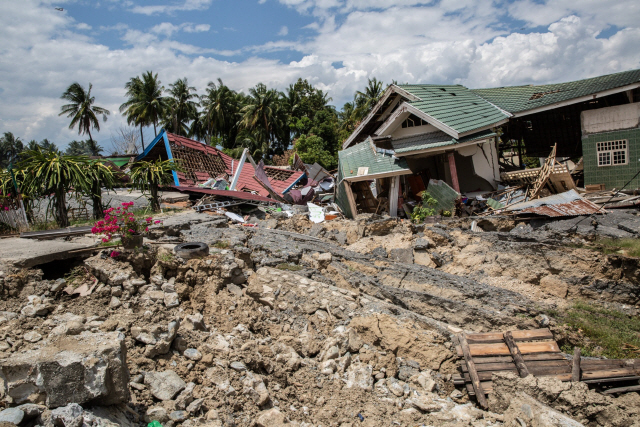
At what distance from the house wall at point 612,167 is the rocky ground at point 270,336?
8.39 meters

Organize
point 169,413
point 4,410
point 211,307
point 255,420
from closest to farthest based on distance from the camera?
point 4,410
point 169,413
point 255,420
point 211,307

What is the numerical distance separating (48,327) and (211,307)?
78.8 inches

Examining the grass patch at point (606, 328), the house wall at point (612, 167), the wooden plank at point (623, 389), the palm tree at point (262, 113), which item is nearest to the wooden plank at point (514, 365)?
the wooden plank at point (623, 389)

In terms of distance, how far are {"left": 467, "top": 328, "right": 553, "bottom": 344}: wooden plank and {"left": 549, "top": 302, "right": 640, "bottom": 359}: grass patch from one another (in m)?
0.84

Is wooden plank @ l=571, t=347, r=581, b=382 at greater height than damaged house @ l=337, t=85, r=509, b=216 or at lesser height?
lesser

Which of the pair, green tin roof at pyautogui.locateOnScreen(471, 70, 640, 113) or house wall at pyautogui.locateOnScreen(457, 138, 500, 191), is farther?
house wall at pyautogui.locateOnScreen(457, 138, 500, 191)

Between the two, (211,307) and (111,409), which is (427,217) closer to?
(211,307)

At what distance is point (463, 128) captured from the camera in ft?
50.5

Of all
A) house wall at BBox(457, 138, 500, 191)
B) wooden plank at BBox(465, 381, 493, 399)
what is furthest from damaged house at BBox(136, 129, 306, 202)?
wooden plank at BBox(465, 381, 493, 399)

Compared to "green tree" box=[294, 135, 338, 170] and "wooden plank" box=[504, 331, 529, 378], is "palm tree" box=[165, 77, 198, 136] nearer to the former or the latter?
"green tree" box=[294, 135, 338, 170]

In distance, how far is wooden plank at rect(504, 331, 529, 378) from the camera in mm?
5341

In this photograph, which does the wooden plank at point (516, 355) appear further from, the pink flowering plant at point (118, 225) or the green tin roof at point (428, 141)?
the green tin roof at point (428, 141)

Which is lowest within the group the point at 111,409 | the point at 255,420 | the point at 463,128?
the point at 255,420

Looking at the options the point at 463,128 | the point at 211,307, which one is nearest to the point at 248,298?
the point at 211,307
